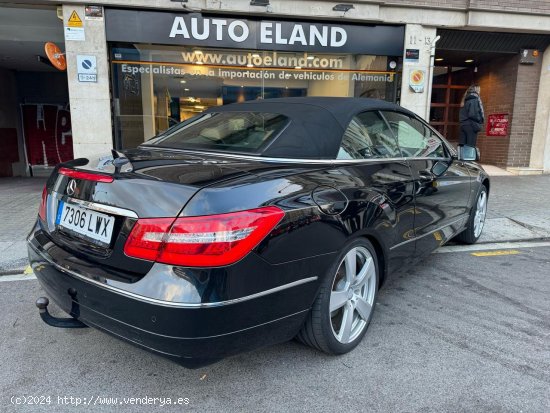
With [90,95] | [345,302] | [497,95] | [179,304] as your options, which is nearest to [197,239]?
[179,304]

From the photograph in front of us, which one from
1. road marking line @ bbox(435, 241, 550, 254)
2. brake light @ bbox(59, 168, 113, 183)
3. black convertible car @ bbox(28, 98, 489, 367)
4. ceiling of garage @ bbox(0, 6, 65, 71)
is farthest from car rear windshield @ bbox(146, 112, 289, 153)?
ceiling of garage @ bbox(0, 6, 65, 71)

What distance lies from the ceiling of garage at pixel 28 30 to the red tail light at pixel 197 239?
26.8ft

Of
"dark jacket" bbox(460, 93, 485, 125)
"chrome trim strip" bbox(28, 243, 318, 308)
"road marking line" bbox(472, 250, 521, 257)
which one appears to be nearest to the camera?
"chrome trim strip" bbox(28, 243, 318, 308)

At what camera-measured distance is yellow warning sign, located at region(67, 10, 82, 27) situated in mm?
7883

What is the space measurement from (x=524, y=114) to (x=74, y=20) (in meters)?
10.7

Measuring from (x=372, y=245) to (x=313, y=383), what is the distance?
0.96m

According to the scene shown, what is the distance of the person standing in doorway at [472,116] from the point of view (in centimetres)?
957

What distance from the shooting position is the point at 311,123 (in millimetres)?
2775

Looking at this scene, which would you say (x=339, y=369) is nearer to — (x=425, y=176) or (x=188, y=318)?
(x=188, y=318)

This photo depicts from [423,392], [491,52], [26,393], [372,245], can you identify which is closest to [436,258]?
[372,245]

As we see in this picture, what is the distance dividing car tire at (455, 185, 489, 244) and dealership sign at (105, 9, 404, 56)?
547 centimetres

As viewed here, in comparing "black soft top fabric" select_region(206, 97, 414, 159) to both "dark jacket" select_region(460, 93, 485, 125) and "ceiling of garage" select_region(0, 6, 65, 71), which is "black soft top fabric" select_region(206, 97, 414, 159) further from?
"dark jacket" select_region(460, 93, 485, 125)

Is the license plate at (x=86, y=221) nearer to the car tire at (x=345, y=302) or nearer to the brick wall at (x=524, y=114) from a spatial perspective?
the car tire at (x=345, y=302)

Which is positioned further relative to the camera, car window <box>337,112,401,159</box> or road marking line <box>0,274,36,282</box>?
road marking line <box>0,274,36,282</box>
